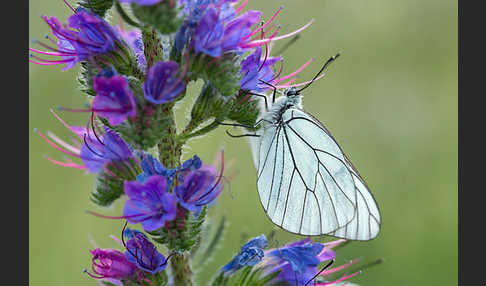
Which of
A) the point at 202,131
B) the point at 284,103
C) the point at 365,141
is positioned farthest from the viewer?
the point at 365,141

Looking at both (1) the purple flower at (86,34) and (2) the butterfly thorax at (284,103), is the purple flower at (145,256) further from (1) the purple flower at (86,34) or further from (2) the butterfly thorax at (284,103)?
(2) the butterfly thorax at (284,103)

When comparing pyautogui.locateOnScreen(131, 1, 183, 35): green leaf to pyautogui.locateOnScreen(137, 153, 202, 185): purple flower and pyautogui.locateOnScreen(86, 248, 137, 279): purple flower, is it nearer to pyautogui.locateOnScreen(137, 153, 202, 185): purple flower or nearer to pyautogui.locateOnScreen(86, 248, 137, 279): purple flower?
pyautogui.locateOnScreen(137, 153, 202, 185): purple flower

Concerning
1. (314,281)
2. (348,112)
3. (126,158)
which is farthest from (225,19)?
(348,112)

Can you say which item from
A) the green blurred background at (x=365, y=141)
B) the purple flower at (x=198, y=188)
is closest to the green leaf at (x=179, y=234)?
the purple flower at (x=198, y=188)

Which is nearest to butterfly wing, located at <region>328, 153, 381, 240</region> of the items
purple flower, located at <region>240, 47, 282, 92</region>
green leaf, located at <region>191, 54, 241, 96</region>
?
purple flower, located at <region>240, 47, 282, 92</region>

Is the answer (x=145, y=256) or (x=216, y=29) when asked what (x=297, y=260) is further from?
(x=216, y=29)

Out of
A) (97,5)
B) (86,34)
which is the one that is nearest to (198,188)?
(86,34)

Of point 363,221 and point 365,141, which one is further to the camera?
point 365,141
